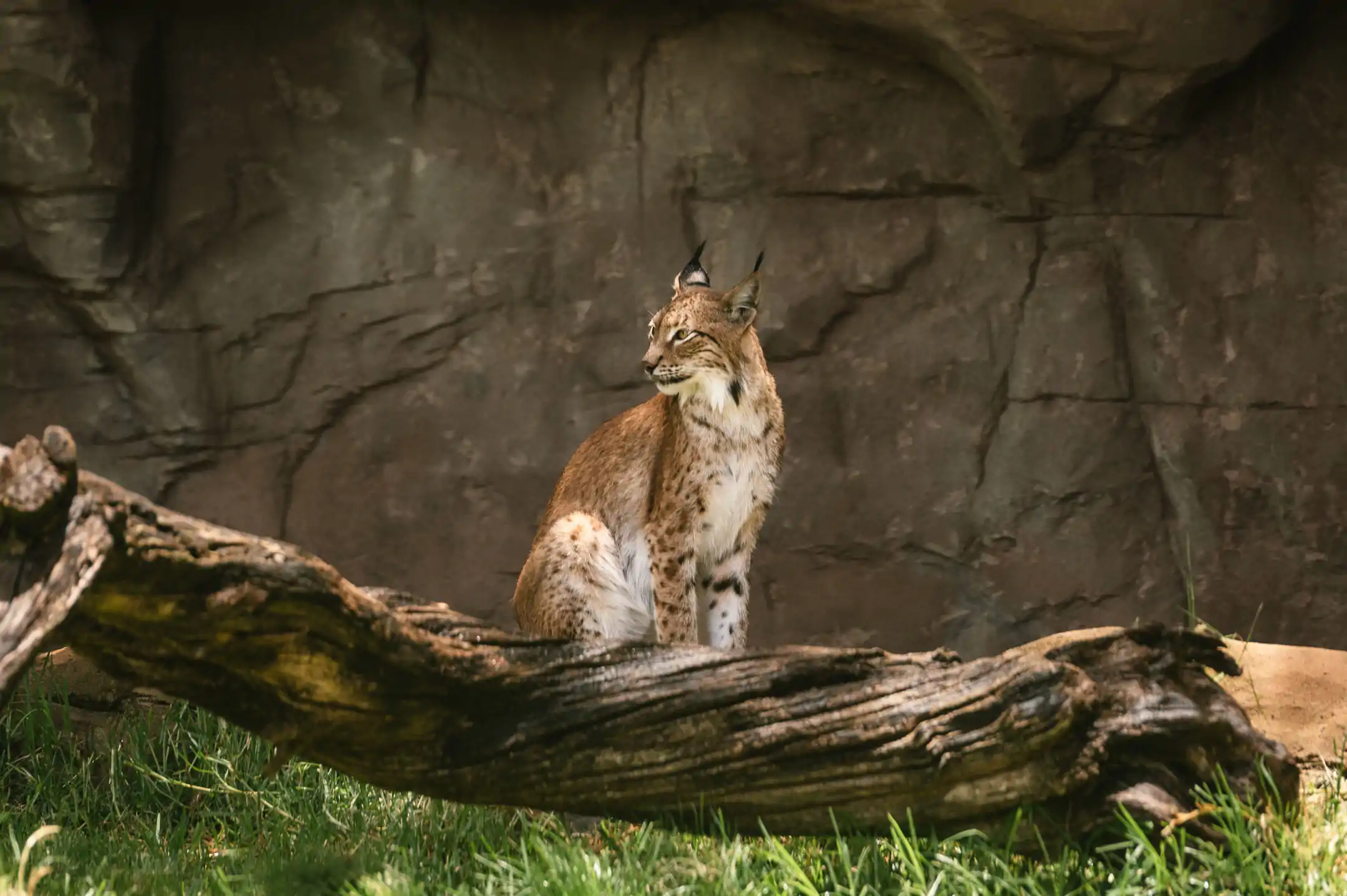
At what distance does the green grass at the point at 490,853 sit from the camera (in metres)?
3.33

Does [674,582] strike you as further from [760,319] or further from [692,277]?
[760,319]

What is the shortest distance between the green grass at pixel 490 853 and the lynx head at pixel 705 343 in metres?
1.72

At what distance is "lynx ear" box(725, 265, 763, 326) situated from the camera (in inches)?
206

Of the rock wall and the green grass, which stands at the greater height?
the rock wall

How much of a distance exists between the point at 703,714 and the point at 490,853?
72 cm

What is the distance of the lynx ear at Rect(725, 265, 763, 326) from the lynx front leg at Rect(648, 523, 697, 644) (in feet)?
2.49

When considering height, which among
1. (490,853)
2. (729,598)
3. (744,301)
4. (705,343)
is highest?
(744,301)

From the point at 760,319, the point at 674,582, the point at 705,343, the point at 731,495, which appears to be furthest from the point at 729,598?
the point at 760,319

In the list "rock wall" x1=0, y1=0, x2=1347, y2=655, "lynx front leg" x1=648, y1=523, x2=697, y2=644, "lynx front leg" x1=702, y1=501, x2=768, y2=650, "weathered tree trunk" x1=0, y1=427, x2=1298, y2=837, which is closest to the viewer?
"weathered tree trunk" x1=0, y1=427, x2=1298, y2=837

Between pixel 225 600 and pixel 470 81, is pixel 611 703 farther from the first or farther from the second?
pixel 470 81

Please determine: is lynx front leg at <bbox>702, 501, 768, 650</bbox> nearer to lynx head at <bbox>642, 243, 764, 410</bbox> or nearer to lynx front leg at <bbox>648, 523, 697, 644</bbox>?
lynx front leg at <bbox>648, 523, 697, 644</bbox>

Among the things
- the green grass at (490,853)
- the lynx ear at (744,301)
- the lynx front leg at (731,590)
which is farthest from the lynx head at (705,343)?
the green grass at (490,853)

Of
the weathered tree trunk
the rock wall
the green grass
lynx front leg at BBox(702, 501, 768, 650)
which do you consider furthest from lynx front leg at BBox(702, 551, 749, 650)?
the weathered tree trunk

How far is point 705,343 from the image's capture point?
17.3ft
